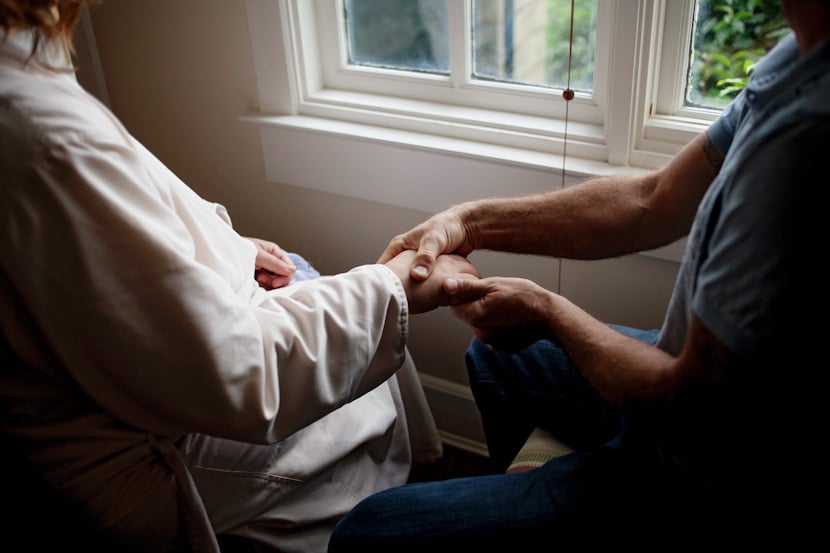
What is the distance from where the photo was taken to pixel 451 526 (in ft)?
3.47

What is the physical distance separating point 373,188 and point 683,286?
882 millimetres

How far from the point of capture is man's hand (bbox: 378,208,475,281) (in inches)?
50.5

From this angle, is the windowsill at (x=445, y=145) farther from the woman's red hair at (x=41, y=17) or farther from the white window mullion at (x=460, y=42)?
the woman's red hair at (x=41, y=17)

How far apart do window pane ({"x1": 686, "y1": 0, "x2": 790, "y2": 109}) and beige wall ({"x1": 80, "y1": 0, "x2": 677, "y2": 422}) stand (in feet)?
1.58

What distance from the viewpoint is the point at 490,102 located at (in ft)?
5.57

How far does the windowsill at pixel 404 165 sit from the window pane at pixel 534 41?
0.17 metres

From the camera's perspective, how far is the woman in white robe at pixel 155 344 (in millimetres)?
855

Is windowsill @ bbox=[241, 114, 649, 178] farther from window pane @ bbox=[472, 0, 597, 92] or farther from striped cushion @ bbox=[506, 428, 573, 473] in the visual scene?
striped cushion @ bbox=[506, 428, 573, 473]

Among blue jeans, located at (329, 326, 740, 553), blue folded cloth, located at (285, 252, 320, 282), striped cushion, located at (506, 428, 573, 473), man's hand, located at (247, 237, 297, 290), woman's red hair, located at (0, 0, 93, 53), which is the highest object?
woman's red hair, located at (0, 0, 93, 53)

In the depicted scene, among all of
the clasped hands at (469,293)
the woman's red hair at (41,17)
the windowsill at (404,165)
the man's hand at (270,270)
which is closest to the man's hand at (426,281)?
the clasped hands at (469,293)

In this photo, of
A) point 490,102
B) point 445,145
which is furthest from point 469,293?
point 490,102

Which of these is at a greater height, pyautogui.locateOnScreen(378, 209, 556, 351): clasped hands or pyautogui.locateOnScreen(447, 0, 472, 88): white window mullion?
pyautogui.locateOnScreen(447, 0, 472, 88): white window mullion

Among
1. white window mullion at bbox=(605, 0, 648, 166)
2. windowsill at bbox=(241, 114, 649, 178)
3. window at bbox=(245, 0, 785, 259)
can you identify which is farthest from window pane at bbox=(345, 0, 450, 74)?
white window mullion at bbox=(605, 0, 648, 166)

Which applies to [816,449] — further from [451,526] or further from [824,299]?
[451,526]
